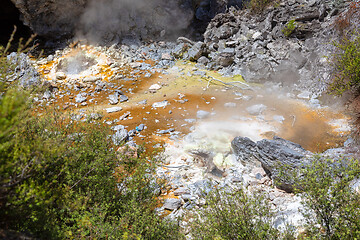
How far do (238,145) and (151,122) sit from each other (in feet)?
11.0


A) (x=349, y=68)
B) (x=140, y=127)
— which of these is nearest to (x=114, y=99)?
(x=140, y=127)

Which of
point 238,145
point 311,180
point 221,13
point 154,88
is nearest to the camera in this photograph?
point 311,180

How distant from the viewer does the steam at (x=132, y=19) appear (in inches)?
539

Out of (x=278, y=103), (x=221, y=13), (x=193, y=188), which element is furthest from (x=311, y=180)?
(x=221, y=13)

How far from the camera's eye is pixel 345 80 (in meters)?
7.28

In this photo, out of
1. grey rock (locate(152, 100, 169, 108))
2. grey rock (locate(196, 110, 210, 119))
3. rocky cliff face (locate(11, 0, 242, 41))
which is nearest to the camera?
grey rock (locate(196, 110, 210, 119))

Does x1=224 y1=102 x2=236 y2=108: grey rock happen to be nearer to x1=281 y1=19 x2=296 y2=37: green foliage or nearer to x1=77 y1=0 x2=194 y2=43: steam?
x1=281 y1=19 x2=296 y2=37: green foliage

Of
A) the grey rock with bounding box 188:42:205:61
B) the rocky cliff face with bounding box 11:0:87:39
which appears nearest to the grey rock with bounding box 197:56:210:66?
the grey rock with bounding box 188:42:205:61

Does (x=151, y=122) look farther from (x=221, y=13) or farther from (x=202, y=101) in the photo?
(x=221, y=13)

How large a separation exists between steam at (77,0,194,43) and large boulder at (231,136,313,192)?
1119cm

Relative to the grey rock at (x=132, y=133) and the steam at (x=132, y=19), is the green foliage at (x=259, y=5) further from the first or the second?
the grey rock at (x=132, y=133)

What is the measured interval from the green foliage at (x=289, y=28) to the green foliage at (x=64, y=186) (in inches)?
390

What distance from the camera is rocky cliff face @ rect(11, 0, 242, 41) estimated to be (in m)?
13.1

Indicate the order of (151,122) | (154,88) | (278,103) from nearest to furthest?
1. (151,122)
2. (278,103)
3. (154,88)
